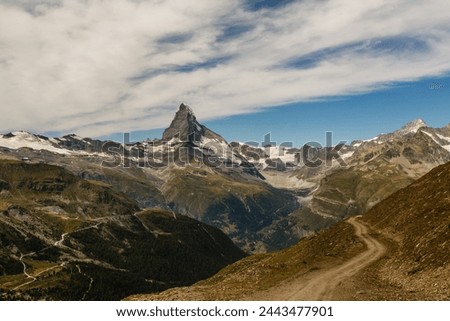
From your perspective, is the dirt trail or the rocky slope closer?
the dirt trail

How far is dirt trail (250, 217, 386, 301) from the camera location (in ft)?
151

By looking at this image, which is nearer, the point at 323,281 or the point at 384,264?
the point at 323,281

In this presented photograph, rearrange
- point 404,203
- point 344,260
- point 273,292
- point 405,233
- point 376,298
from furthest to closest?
point 404,203, point 405,233, point 344,260, point 273,292, point 376,298

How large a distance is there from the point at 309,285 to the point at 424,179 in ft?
193

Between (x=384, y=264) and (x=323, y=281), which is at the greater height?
(x=323, y=281)

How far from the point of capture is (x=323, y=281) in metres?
52.4

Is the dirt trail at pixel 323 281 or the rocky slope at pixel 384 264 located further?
the rocky slope at pixel 384 264

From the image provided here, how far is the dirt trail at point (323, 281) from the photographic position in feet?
151
